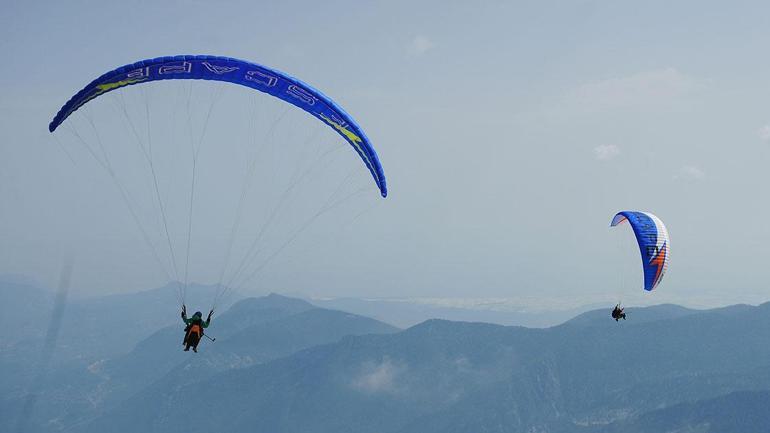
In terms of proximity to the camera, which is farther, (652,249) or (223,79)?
(652,249)

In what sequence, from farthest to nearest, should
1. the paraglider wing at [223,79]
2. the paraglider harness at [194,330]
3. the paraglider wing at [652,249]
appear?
1. the paraglider wing at [652,249]
2. the paraglider harness at [194,330]
3. the paraglider wing at [223,79]

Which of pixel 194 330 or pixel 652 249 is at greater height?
pixel 652 249

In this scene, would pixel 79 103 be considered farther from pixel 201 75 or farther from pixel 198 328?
pixel 198 328

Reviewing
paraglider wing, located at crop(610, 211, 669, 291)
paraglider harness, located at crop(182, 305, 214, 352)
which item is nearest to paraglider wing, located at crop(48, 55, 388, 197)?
paraglider harness, located at crop(182, 305, 214, 352)

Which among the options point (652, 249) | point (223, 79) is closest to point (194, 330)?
point (223, 79)

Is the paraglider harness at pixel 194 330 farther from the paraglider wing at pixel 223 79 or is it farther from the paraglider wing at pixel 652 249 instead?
the paraglider wing at pixel 652 249

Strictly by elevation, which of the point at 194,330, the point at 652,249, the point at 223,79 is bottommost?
the point at 194,330

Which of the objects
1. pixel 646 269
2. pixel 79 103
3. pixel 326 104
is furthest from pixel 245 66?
pixel 646 269

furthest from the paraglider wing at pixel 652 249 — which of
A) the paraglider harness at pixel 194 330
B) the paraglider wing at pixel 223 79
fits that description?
the paraglider harness at pixel 194 330

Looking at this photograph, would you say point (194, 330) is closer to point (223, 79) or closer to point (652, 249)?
point (223, 79)
